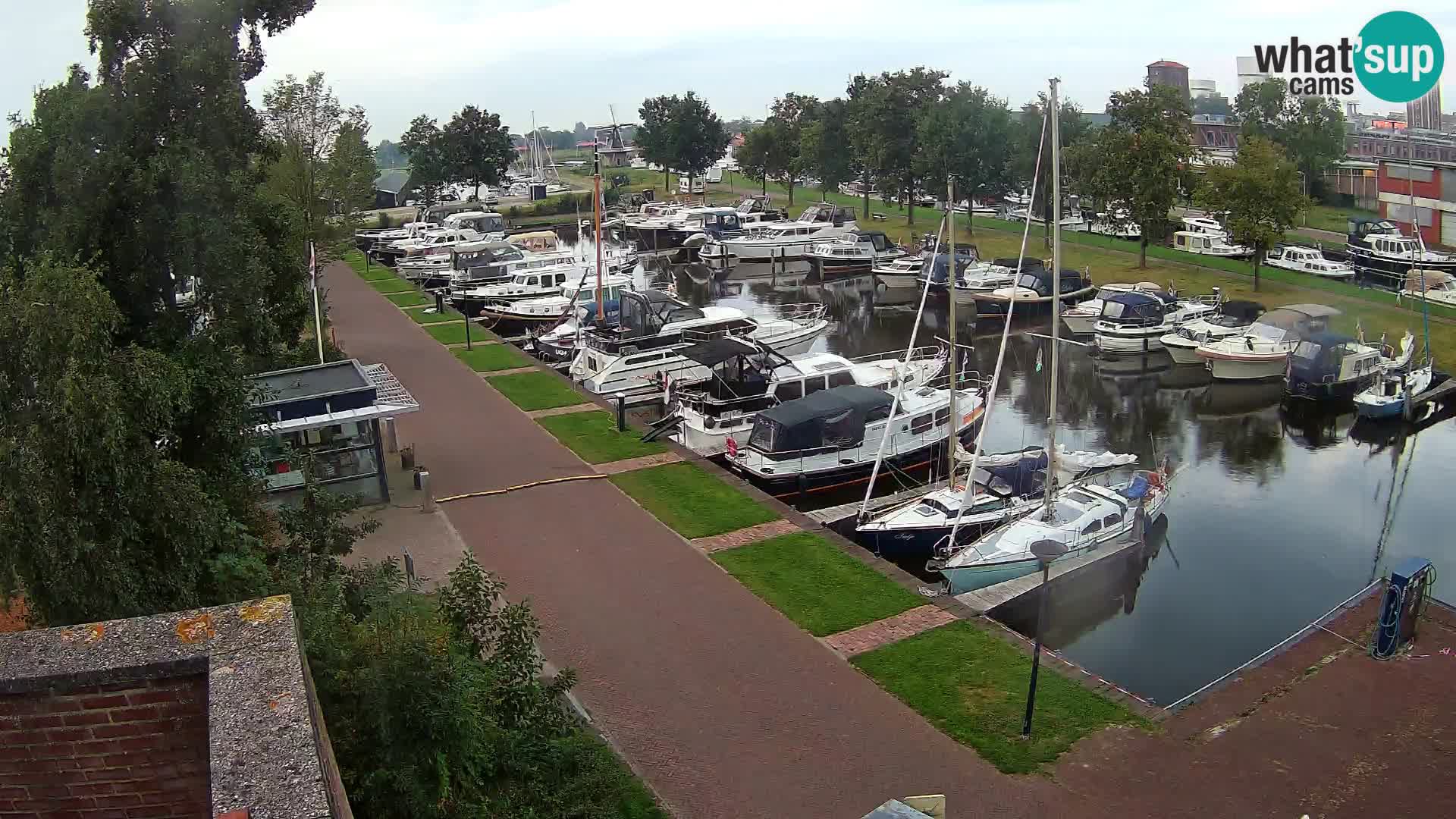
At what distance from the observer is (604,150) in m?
143

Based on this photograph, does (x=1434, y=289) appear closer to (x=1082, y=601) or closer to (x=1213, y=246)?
(x=1213, y=246)

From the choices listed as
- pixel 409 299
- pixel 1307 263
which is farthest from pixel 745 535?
pixel 1307 263

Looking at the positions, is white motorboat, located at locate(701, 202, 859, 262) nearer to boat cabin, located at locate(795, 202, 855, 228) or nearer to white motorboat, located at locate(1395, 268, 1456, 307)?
boat cabin, located at locate(795, 202, 855, 228)

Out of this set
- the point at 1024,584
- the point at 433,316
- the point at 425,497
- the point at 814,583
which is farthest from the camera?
the point at 433,316

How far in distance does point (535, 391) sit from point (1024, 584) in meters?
16.6

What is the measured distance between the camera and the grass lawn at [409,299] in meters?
46.9

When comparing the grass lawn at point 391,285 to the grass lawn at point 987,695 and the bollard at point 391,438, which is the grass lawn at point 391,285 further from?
the grass lawn at point 987,695

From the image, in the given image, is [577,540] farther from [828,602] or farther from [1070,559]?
[1070,559]

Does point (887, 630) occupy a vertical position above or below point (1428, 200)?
below

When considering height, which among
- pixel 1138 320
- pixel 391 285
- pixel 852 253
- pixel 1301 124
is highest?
pixel 1301 124

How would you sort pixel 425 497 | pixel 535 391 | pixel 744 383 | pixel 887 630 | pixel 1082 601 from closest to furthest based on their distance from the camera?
pixel 887 630, pixel 1082 601, pixel 425 497, pixel 744 383, pixel 535 391

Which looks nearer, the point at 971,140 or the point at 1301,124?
the point at 971,140

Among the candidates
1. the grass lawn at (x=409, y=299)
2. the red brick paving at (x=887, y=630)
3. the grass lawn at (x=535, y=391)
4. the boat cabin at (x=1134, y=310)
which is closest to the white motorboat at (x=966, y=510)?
the red brick paving at (x=887, y=630)

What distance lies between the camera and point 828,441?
2417 centimetres
